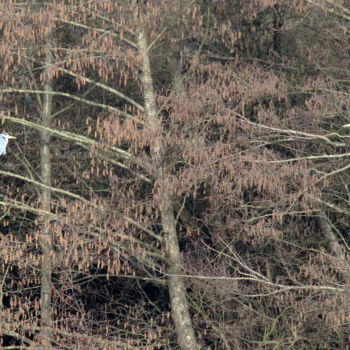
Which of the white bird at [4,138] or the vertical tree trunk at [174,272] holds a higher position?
the white bird at [4,138]

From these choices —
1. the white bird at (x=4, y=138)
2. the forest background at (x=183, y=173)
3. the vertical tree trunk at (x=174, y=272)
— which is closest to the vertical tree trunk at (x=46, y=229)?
the forest background at (x=183, y=173)

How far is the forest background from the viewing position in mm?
11406

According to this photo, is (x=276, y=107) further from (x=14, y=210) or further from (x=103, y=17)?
(x=14, y=210)

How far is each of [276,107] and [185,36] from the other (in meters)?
2.04

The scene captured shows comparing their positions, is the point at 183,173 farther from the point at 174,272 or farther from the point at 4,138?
the point at 4,138

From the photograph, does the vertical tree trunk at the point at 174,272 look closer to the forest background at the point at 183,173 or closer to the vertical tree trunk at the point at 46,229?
the forest background at the point at 183,173

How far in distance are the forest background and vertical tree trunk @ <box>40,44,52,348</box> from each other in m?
0.03

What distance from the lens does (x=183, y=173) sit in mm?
11211

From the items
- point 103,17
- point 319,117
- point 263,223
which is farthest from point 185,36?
point 263,223

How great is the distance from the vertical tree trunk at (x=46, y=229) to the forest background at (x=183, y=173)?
0.03 meters

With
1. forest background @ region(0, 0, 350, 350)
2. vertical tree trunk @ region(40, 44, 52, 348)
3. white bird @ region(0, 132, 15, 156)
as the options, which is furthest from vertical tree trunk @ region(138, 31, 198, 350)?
white bird @ region(0, 132, 15, 156)

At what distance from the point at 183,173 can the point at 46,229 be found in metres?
2.19

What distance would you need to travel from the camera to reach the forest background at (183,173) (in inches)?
449

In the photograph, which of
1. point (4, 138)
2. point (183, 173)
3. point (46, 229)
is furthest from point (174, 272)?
point (4, 138)
